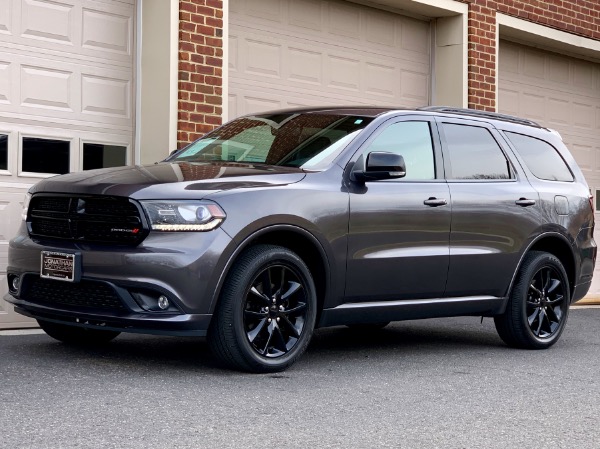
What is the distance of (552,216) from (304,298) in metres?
2.77

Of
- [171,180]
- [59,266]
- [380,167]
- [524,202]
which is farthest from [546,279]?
[59,266]

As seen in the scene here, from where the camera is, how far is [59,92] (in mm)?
9953

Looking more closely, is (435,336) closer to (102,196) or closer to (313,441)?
(102,196)

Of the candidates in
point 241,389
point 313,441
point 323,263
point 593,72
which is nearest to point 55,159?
point 323,263

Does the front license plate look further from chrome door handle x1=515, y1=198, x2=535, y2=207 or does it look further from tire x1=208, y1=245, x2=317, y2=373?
chrome door handle x1=515, y1=198, x2=535, y2=207

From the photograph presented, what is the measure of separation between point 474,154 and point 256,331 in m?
2.59

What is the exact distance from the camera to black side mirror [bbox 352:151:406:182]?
7.14 meters

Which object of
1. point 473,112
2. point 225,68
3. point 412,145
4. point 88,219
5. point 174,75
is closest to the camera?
point 88,219

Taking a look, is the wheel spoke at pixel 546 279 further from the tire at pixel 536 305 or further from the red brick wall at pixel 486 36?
the red brick wall at pixel 486 36

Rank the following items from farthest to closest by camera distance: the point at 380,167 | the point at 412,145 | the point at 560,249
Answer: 1. the point at 560,249
2. the point at 412,145
3. the point at 380,167

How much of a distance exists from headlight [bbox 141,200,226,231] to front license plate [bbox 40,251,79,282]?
20.6 inches

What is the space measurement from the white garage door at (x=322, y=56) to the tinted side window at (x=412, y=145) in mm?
3747

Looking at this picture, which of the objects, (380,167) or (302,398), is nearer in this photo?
(302,398)

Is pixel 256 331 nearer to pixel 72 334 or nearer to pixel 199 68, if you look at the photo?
pixel 72 334
